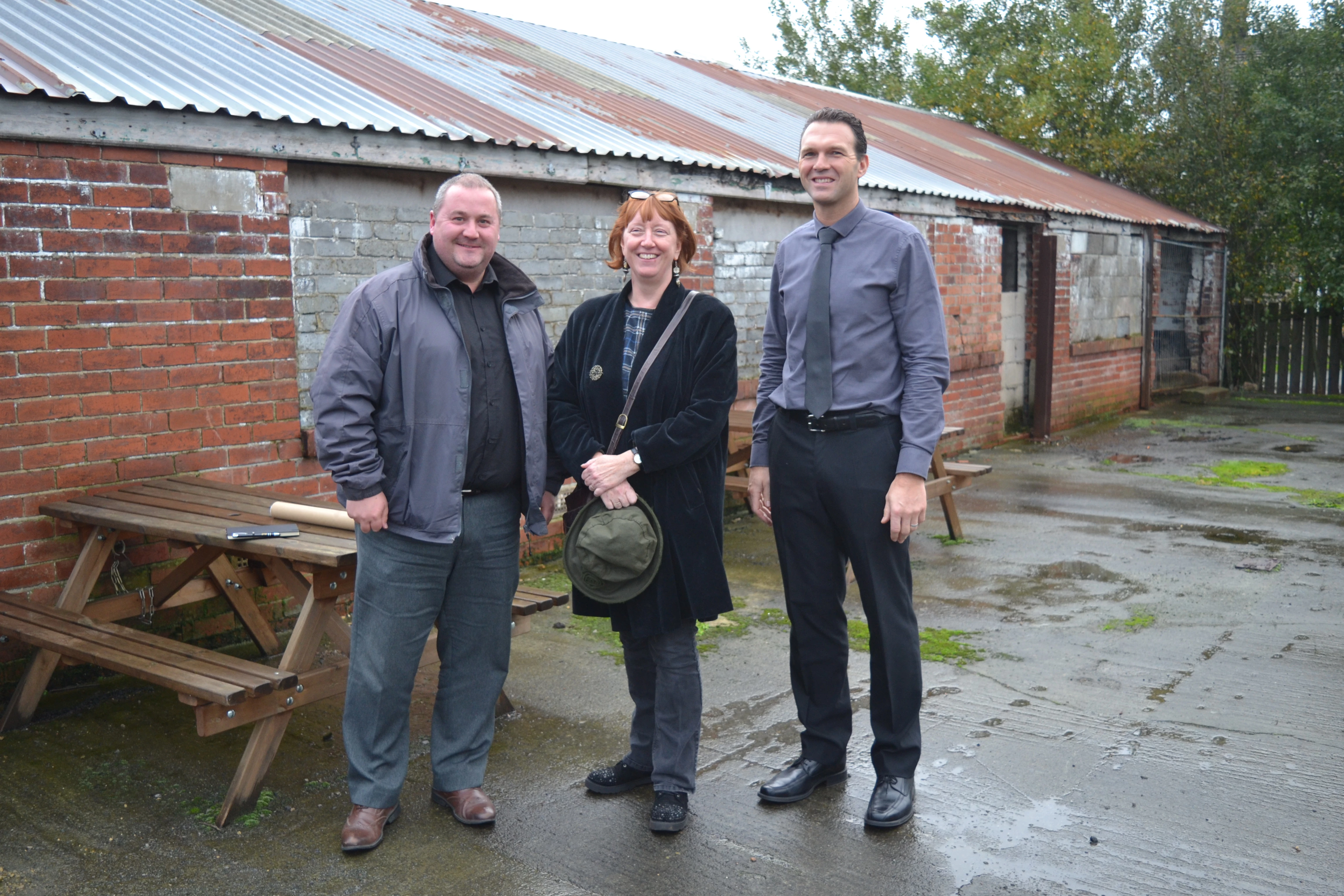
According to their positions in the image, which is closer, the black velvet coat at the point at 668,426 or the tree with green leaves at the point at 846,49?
the black velvet coat at the point at 668,426

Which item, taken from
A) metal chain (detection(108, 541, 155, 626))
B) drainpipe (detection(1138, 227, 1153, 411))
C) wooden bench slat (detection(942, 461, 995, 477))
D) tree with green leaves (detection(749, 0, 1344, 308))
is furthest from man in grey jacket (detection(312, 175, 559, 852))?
tree with green leaves (detection(749, 0, 1344, 308))

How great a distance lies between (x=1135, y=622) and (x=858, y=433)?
2883mm

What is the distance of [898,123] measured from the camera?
576 inches

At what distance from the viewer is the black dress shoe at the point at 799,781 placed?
3.55m

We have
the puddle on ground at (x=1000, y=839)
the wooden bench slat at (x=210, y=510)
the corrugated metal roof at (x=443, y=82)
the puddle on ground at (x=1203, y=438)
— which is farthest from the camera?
the puddle on ground at (x=1203, y=438)

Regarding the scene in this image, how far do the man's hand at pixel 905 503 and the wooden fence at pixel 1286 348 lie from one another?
52.0ft

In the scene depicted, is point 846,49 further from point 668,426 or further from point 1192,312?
point 668,426

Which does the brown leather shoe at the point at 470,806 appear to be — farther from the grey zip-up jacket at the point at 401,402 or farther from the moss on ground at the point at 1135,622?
the moss on ground at the point at 1135,622

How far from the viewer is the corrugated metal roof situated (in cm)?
491

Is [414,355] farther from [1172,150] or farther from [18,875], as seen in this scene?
[1172,150]

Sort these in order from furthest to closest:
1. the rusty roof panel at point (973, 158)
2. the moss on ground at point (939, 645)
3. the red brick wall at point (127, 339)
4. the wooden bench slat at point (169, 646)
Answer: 1. the rusty roof panel at point (973, 158)
2. the moss on ground at point (939, 645)
3. the red brick wall at point (127, 339)
4. the wooden bench slat at point (169, 646)

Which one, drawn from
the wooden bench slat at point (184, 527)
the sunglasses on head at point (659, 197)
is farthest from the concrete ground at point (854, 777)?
the sunglasses on head at point (659, 197)

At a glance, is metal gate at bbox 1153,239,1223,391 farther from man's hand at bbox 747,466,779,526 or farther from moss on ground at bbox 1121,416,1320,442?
man's hand at bbox 747,466,779,526

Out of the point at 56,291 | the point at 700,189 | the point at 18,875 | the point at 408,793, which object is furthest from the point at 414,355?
the point at 700,189
